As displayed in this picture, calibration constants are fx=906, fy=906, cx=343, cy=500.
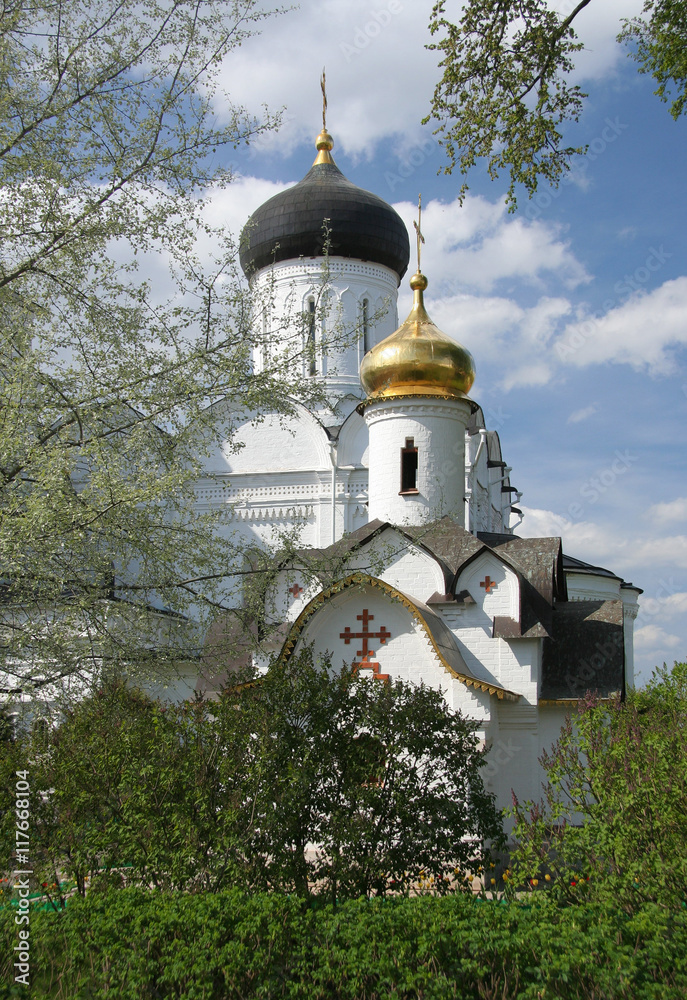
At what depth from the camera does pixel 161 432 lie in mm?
5180

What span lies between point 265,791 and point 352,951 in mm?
1208

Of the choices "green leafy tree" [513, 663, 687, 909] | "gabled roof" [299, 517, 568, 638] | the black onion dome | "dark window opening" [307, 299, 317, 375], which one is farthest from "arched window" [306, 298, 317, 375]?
the black onion dome

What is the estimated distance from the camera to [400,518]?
10.8 metres

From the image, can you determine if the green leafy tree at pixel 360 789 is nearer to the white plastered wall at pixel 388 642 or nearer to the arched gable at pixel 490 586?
the white plastered wall at pixel 388 642

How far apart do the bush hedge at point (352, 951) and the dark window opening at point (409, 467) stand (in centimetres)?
737

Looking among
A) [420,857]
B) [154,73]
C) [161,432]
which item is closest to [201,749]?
[420,857]

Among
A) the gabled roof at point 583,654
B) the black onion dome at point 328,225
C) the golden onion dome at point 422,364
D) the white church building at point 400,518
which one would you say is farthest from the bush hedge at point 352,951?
the black onion dome at point 328,225

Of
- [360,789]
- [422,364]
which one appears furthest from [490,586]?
[360,789]

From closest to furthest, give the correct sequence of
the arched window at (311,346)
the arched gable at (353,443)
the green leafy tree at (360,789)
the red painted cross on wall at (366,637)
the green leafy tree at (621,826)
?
1. the green leafy tree at (621,826)
2. the green leafy tree at (360,789)
3. the arched window at (311,346)
4. the red painted cross on wall at (366,637)
5. the arched gable at (353,443)

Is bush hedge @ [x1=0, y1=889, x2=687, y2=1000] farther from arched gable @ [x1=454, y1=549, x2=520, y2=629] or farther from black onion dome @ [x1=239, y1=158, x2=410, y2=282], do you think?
black onion dome @ [x1=239, y1=158, x2=410, y2=282]

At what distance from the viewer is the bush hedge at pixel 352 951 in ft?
10.8

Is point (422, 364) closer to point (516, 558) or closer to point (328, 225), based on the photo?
point (516, 558)

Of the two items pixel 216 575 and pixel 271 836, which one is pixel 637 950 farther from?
pixel 216 575

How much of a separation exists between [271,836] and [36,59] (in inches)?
172
